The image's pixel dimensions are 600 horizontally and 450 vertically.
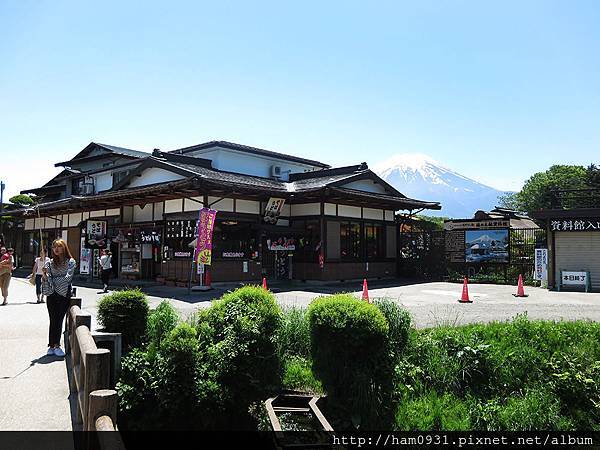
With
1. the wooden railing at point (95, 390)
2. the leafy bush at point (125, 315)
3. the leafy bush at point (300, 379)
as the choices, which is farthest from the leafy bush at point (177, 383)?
the leafy bush at point (300, 379)

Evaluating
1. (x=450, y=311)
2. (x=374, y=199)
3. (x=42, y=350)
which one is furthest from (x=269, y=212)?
(x=42, y=350)

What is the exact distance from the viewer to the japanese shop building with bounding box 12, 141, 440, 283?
1881cm

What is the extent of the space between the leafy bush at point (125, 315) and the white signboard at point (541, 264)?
18323mm

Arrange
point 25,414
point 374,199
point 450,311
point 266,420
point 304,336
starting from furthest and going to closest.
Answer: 1. point 374,199
2. point 450,311
3. point 304,336
4. point 266,420
5. point 25,414

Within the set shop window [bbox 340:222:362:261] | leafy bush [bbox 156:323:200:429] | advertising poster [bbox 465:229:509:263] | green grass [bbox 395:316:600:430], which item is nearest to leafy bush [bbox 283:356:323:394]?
green grass [bbox 395:316:600:430]

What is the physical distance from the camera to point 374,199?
22547mm

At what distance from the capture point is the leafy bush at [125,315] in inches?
261

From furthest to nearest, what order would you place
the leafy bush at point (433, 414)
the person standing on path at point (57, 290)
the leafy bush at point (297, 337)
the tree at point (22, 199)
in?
1. the tree at point (22, 199)
2. the leafy bush at point (297, 337)
3. the person standing on path at point (57, 290)
4. the leafy bush at point (433, 414)

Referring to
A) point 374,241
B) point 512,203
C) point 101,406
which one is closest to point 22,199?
point 374,241

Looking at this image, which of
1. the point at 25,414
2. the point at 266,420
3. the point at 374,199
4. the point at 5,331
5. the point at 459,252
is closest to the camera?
the point at 25,414

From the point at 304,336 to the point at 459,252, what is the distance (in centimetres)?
1829

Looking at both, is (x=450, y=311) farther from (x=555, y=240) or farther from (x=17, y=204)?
(x=17, y=204)

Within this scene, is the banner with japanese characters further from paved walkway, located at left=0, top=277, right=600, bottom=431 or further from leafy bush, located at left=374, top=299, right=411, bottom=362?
leafy bush, located at left=374, top=299, right=411, bottom=362

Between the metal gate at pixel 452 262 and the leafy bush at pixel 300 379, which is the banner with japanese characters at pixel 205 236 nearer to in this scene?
the leafy bush at pixel 300 379
